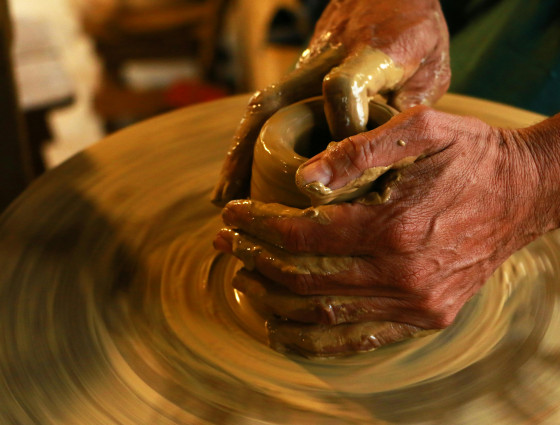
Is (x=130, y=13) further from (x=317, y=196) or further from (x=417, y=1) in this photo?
(x=317, y=196)

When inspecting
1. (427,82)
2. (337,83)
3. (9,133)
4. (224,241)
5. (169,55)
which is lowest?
(169,55)

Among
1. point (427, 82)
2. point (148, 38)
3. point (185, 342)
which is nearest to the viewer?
point (185, 342)

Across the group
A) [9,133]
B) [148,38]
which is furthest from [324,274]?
[148,38]

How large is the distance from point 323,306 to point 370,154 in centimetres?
22

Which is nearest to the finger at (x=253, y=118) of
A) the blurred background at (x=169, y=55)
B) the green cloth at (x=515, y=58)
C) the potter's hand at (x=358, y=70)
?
the potter's hand at (x=358, y=70)

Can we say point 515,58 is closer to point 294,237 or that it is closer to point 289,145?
point 289,145

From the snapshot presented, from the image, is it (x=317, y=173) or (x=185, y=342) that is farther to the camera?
(x=185, y=342)

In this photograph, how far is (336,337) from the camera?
0.96m

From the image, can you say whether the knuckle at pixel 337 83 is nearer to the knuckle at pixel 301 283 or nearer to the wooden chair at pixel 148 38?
the knuckle at pixel 301 283

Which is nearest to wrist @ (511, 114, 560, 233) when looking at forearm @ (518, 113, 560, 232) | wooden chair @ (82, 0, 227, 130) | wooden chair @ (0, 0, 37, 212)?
forearm @ (518, 113, 560, 232)

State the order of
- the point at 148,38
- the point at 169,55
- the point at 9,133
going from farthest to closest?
the point at 169,55
the point at 148,38
the point at 9,133

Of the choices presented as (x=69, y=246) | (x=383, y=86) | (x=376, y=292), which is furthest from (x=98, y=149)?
(x=376, y=292)

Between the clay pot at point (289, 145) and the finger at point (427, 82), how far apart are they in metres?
0.29

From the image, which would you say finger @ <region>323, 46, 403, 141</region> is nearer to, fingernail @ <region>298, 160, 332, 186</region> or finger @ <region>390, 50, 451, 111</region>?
fingernail @ <region>298, 160, 332, 186</region>
